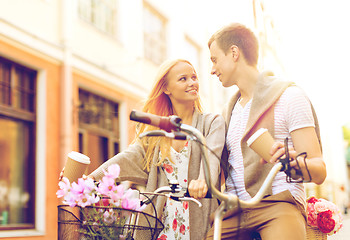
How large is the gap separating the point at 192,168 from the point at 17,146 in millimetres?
5494

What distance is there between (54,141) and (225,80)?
599cm

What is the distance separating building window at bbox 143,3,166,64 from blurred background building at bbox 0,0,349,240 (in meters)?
0.34

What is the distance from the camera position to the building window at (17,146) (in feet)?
24.2

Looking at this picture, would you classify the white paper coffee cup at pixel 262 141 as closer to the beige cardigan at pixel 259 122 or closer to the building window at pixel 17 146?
the beige cardigan at pixel 259 122

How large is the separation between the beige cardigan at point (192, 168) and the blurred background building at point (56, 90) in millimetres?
2074

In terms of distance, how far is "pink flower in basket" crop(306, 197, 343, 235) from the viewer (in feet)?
9.46

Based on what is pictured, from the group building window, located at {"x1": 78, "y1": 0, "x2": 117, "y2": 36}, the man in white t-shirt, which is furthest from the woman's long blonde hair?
building window, located at {"x1": 78, "y1": 0, "x2": 117, "y2": 36}

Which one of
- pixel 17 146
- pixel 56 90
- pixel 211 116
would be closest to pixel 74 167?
pixel 211 116

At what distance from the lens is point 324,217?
9.49 feet

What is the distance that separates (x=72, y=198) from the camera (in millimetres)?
2109

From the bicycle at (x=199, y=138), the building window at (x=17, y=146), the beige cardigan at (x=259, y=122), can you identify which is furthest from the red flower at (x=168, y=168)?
the building window at (x=17, y=146)

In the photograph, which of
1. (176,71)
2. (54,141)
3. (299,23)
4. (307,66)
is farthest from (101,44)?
(176,71)

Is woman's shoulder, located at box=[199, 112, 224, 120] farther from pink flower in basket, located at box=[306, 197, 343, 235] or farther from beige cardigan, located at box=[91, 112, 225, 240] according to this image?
pink flower in basket, located at box=[306, 197, 343, 235]

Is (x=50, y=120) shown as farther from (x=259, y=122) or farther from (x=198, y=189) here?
(x=198, y=189)
